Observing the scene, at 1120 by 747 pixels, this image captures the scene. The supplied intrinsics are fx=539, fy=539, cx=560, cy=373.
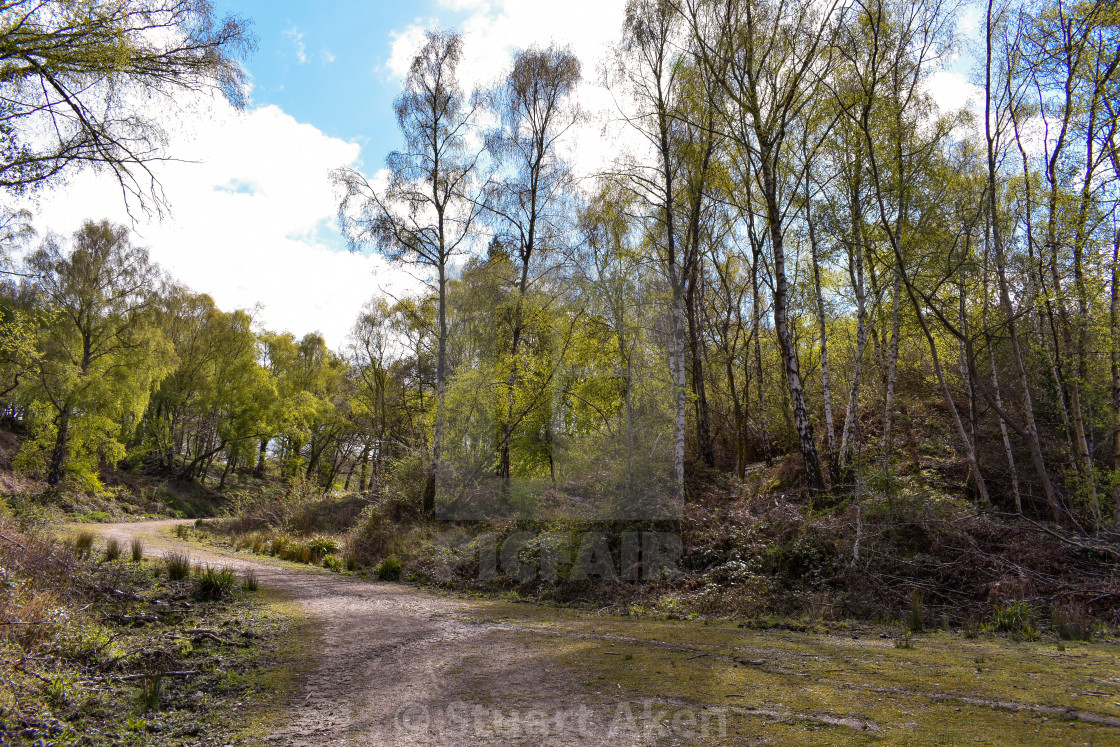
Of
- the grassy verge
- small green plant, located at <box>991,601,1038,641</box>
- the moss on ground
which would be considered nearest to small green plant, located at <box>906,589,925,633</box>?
the moss on ground

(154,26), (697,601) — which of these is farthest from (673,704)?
(154,26)

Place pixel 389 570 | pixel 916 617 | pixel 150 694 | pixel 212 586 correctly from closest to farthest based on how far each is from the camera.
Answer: pixel 150 694 → pixel 916 617 → pixel 212 586 → pixel 389 570

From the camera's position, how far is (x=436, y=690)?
433cm

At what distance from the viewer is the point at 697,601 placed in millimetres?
8117

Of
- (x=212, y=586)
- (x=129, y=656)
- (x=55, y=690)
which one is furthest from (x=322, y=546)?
(x=55, y=690)

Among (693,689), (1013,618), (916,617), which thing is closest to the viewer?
(693,689)

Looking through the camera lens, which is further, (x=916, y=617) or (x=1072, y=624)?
(x=916, y=617)

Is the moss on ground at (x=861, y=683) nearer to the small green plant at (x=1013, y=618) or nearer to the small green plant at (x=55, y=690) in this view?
the small green plant at (x=1013, y=618)

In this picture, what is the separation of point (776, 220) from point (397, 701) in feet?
34.8

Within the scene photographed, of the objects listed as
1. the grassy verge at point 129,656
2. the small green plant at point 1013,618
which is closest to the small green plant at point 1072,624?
the small green plant at point 1013,618

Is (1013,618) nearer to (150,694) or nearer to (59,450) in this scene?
(150,694)

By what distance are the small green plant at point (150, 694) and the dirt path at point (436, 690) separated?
939 millimetres

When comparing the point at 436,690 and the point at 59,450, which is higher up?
the point at 59,450

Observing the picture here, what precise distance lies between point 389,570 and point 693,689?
9.13 metres
